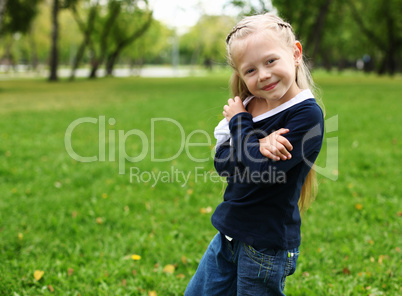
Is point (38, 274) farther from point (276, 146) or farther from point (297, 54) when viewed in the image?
point (297, 54)

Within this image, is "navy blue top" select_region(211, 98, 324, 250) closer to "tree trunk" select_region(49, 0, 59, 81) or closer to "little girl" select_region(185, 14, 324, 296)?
"little girl" select_region(185, 14, 324, 296)

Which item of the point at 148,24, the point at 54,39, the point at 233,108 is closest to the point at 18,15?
the point at 54,39

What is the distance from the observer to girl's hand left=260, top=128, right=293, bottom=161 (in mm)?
1536

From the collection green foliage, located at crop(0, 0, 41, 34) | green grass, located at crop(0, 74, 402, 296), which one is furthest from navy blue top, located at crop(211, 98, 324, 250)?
green foliage, located at crop(0, 0, 41, 34)

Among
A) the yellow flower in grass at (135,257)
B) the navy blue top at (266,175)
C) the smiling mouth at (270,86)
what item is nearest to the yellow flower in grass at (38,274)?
the yellow flower in grass at (135,257)

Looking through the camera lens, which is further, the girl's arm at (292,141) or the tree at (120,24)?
the tree at (120,24)

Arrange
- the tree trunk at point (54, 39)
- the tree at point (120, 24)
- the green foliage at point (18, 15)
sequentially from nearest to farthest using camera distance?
the green foliage at point (18, 15)
the tree trunk at point (54, 39)
the tree at point (120, 24)

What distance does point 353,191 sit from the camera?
4801mm

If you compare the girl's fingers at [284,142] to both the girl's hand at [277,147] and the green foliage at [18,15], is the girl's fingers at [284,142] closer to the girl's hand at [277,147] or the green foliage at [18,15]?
the girl's hand at [277,147]

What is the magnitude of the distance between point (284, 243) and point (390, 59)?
1433 inches

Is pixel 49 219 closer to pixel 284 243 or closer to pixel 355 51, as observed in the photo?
pixel 284 243

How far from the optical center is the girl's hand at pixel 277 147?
5.04 ft

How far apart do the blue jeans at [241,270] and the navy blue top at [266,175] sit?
0.08 metres

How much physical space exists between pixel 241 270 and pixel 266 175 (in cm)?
52
